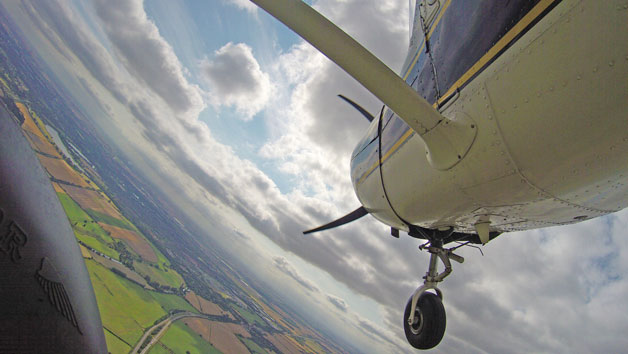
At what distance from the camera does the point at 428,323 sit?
12.4ft

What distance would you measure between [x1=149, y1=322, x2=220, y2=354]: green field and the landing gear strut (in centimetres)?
3891

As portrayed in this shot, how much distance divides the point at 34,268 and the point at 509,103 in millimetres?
2194

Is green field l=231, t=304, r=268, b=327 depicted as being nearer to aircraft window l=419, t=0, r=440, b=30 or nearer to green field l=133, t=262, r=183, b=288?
green field l=133, t=262, r=183, b=288

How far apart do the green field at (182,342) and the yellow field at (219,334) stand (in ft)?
5.69

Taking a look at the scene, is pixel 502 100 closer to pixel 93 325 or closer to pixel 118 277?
pixel 93 325

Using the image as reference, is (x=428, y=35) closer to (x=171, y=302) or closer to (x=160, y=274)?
(x=171, y=302)

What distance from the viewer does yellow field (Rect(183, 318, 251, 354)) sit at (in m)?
43.0

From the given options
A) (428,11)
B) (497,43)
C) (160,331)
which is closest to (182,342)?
(160,331)

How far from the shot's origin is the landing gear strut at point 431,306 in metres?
3.65

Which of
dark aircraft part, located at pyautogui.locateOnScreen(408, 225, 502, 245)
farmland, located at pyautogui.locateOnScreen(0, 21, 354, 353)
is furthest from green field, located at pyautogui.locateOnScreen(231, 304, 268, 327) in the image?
dark aircraft part, located at pyautogui.locateOnScreen(408, 225, 502, 245)

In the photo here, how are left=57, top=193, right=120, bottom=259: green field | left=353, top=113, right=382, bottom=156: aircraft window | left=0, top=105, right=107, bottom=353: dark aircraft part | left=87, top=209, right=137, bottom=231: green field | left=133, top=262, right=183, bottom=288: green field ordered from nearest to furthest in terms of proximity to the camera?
left=0, top=105, right=107, bottom=353: dark aircraft part
left=353, top=113, right=382, bottom=156: aircraft window
left=57, top=193, right=120, bottom=259: green field
left=87, top=209, right=137, bottom=231: green field
left=133, top=262, right=183, bottom=288: green field

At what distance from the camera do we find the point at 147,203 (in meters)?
102

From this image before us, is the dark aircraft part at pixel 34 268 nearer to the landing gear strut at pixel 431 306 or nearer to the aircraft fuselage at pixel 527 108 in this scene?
the aircraft fuselage at pixel 527 108

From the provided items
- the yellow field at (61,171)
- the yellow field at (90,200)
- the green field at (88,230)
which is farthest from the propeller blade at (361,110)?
the yellow field at (90,200)
